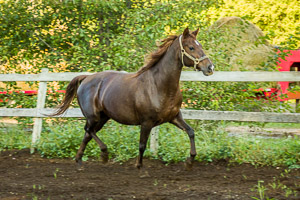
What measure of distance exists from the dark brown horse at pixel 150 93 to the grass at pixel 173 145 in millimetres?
677

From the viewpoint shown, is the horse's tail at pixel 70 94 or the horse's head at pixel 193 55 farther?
the horse's tail at pixel 70 94

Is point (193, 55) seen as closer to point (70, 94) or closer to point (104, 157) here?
point (104, 157)

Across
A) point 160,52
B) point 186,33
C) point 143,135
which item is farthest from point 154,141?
point 186,33

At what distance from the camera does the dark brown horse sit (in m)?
5.43

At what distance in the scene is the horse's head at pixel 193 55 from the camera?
16.8 ft

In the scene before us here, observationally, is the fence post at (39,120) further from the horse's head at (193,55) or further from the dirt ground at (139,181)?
the horse's head at (193,55)

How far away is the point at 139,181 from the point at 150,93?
129 cm

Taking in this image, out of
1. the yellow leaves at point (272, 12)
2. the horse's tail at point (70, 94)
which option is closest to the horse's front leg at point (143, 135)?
the horse's tail at point (70, 94)

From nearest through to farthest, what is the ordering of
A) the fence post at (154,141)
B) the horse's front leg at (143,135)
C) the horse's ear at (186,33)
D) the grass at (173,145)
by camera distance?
the horse's ear at (186,33), the horse's front leg at (143,135), the grass at (173,145), the fence post at (154,141)

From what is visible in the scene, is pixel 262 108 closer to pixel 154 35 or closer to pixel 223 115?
pixel 223 115

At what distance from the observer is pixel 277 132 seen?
9797 mm

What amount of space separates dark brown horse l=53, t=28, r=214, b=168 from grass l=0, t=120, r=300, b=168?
677mm

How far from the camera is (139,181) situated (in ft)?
17.4

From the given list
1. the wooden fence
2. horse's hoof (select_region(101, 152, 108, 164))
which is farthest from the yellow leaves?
horse's hoof (select_region(101, 152, 108, 164))
